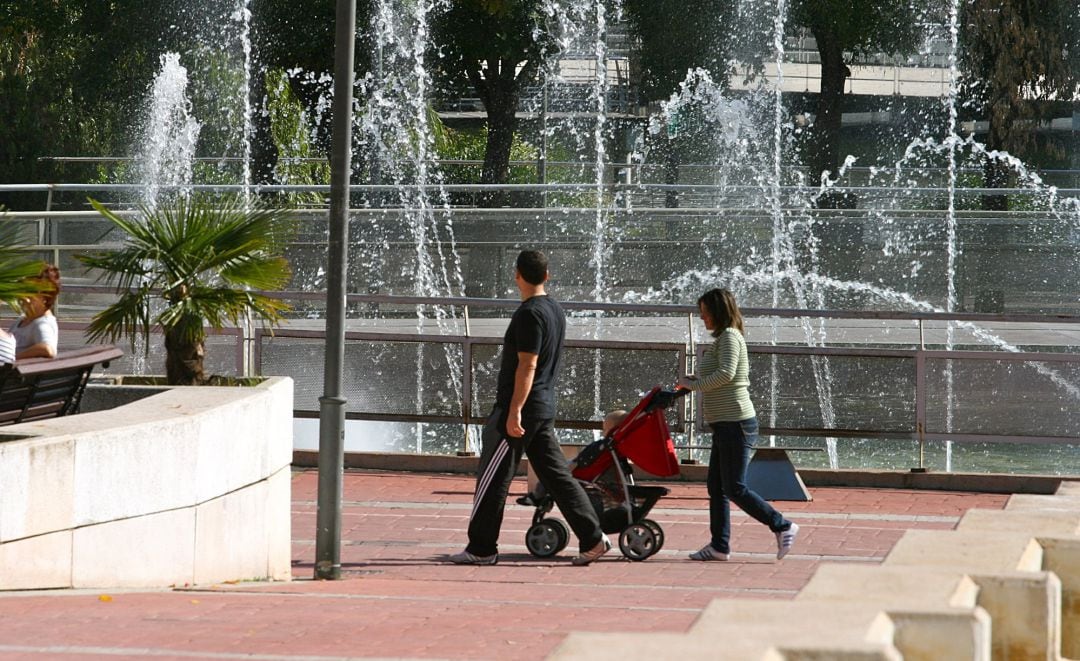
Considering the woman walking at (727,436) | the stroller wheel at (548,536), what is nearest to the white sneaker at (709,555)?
the woman walking at (727,436)

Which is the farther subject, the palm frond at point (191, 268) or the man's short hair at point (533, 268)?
the man's short hair at point (533, 268)

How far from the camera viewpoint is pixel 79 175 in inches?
1635

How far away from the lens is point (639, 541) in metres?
9.47

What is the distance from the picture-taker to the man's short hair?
912cm

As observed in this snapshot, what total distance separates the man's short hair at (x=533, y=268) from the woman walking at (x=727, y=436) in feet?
3.38

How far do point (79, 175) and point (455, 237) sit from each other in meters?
19.5

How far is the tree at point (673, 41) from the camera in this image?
128 feet

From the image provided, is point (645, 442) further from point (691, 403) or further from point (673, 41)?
point (673, 41)

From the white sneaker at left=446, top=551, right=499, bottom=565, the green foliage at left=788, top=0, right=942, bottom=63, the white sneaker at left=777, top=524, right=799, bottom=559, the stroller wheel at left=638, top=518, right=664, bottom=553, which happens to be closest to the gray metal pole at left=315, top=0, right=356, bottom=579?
the white sneaker at left=446, top=551, right=499, bottom=565

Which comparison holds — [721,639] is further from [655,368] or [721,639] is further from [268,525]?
[655,368]

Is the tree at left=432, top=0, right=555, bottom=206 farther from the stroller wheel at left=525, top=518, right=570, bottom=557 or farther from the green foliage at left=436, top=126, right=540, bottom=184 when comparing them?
the stroller wheel at left=525, top=518, right=570, bottom=557

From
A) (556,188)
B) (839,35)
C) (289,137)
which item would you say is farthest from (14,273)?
(839,35)

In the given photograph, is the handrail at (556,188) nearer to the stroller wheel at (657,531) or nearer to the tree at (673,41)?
the tree at (673,41)

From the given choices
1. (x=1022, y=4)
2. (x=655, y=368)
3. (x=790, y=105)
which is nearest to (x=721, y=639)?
(x=655, y=368)
